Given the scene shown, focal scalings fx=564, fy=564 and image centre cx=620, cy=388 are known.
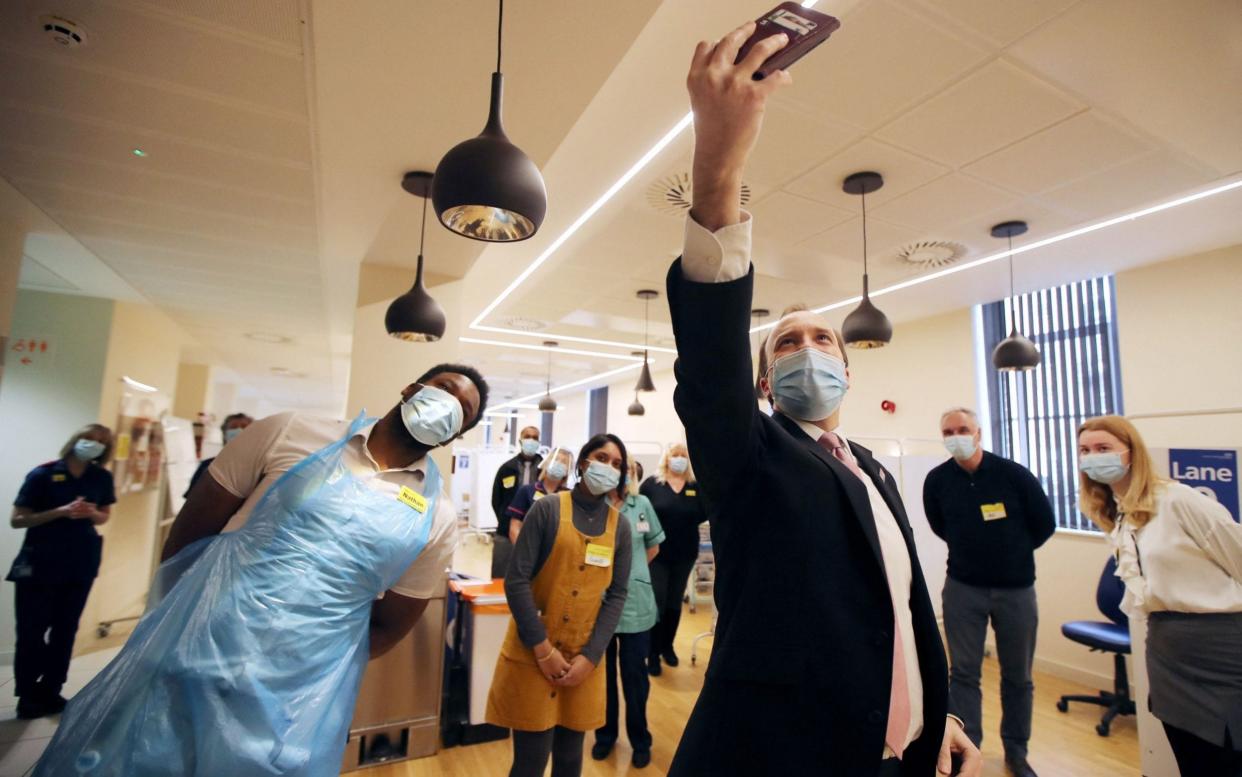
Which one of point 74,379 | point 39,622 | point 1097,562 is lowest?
point 39,622

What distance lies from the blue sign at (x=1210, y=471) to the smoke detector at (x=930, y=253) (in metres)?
1.75

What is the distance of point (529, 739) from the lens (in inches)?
75.7

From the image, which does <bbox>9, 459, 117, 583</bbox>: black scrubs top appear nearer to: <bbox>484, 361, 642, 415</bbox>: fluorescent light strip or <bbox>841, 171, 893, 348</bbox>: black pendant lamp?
<bbox>841, 171, 893, 348</bbox>: black pendant lamp

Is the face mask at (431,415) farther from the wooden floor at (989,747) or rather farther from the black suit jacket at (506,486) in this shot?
the black suit jacket at (506,486)

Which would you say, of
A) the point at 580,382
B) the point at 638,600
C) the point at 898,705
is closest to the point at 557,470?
the point at 638,600

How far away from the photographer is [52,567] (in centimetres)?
332

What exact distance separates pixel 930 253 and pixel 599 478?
3.21 m

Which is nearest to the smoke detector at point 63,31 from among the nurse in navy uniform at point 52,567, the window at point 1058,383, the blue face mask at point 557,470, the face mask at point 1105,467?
the nurse in navy uniform at point 52,567

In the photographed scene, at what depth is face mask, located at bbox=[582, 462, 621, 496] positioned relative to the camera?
236 centimetres

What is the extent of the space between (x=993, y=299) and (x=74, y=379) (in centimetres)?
807

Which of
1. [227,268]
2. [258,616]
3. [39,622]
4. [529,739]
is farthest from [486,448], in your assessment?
[258,616]

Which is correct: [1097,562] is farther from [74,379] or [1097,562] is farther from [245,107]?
[74,379]

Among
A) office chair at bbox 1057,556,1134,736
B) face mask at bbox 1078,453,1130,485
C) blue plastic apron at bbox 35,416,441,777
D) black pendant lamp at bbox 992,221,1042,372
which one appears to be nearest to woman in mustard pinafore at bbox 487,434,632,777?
blue plastic apron at bbox 35,416,441,777

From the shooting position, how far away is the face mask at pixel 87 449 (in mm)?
3465
